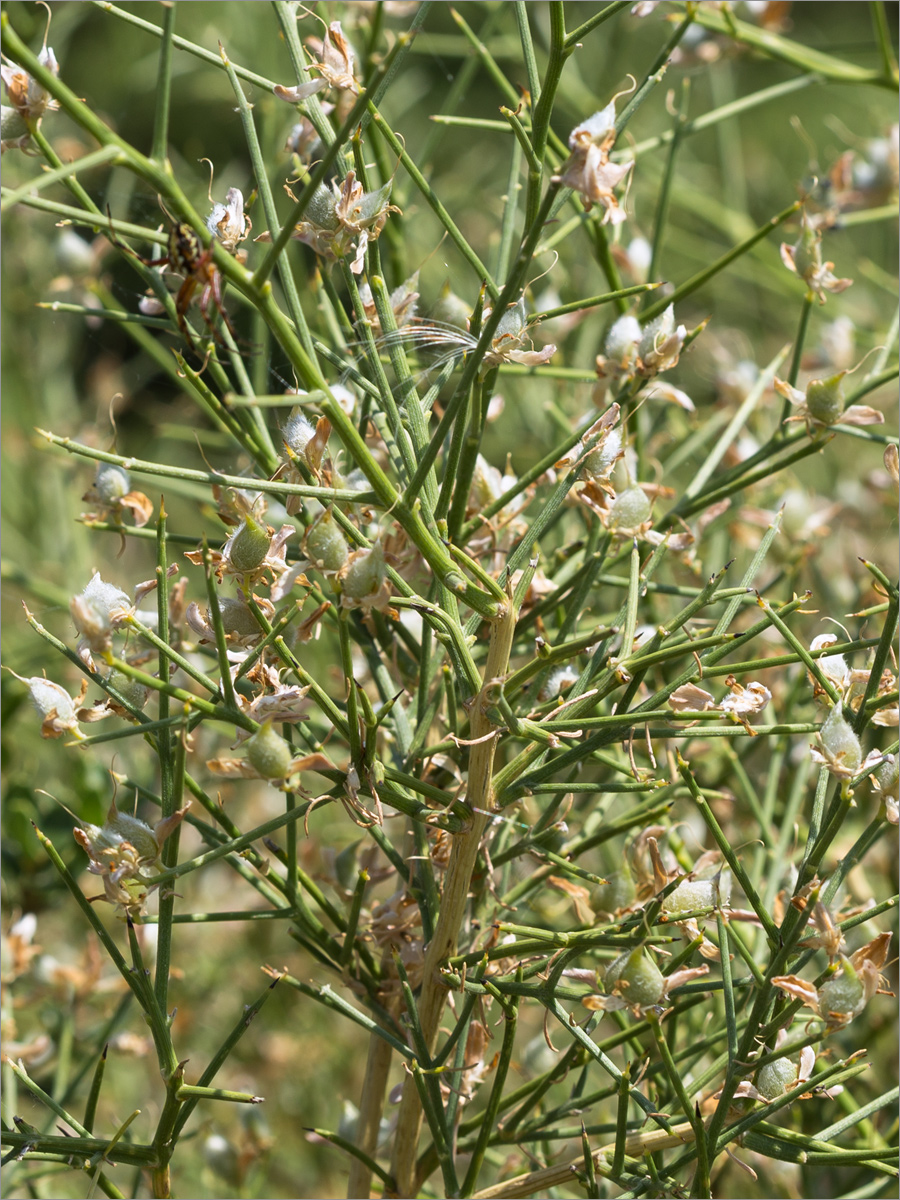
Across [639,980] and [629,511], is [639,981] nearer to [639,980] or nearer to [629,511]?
[639,980]

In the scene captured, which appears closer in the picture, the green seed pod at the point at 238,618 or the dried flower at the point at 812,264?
the green seed pod at the point at 238,618

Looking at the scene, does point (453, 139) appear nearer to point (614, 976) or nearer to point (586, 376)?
point (586, 376)

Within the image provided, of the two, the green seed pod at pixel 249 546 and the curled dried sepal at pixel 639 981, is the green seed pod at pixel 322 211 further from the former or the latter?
the curled dried sepal at pixel 639 981

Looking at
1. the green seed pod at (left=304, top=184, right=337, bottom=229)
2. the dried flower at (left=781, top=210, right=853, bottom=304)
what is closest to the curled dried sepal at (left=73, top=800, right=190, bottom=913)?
the green seed pod at (left=304, top=184, right=337, bottom=229)

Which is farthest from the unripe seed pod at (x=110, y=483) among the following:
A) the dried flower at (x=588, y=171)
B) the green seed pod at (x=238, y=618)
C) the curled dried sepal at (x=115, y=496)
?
the dried flower at (x=588, y=171)

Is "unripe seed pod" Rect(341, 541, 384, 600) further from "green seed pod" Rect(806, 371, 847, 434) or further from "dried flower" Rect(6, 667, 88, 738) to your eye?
"green seed pod" Rect(806, 371, 847, 434)

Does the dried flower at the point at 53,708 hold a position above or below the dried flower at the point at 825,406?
below

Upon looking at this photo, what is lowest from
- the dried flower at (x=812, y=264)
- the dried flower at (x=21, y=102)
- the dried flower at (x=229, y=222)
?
the dried flower at (x=229, y=222)
